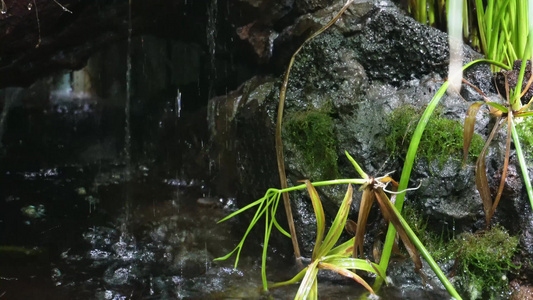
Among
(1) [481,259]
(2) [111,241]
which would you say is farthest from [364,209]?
(2) [111,241]

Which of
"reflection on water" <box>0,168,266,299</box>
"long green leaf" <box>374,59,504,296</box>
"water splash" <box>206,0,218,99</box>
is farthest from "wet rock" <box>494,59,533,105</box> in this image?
"water splash" <box>206,0,218,99</box>

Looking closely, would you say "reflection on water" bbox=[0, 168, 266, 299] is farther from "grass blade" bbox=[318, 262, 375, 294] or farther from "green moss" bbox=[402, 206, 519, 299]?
"green moss" bbox=[402, 206, 519, 299]

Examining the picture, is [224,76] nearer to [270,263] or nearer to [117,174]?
[117,174]

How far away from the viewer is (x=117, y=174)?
4793mm

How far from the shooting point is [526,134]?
269 centimetres

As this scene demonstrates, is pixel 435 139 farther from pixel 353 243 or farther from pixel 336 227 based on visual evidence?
pixel 336 227

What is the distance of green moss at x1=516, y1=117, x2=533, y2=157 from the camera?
8.73ft

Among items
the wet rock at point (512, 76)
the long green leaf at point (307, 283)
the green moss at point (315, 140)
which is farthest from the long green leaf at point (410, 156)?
the wet rock at point (512, 76)

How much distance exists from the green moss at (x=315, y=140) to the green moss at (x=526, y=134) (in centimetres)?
109

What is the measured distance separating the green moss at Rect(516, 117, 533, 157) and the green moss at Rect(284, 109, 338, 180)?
1.09m

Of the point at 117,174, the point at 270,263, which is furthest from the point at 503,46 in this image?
the point at 117,174

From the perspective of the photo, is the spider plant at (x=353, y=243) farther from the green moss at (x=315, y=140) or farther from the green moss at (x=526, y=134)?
the green moss at (x=526, y=134)

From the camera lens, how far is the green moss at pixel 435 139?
2750 mm

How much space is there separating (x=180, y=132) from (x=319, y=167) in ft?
7.87
